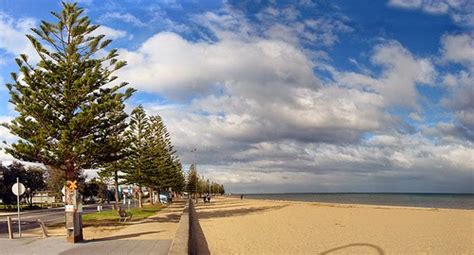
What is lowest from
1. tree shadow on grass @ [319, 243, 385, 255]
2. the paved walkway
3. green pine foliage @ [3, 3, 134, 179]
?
tree shadow on grass @ [319, 243, 385, 255]

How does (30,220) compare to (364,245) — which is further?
(30,220)

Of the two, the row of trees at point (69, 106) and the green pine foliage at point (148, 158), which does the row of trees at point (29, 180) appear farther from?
the row of trees at point (69, 106)

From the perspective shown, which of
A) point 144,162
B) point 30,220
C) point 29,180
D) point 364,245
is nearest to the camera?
point 364,245

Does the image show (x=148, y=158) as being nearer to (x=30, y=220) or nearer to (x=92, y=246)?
(x=30, y=220)

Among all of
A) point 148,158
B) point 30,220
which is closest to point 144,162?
point 148,158

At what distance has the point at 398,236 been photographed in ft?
61.4

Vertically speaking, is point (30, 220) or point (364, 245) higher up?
point (30, 220)

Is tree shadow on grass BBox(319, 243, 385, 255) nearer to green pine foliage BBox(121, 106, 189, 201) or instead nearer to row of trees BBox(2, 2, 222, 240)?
row of trees BBox(2, 2, 222, 240)

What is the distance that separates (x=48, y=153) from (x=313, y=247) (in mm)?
11716

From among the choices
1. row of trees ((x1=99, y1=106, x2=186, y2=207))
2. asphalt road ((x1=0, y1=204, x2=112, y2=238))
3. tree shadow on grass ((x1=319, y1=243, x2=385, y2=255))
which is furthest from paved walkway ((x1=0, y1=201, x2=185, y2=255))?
row of trees ((x1=99, y1=106, x2=186, y2=207))

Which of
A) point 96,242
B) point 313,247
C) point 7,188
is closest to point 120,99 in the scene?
point 96,242

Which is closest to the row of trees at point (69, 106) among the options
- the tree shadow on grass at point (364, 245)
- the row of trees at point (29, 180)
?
the tree shadow on grass at point (364, 245)

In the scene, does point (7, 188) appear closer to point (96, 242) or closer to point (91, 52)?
point (91, 52)

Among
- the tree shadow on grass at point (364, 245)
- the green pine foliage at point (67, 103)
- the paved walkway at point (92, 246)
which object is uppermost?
the green pine foliage at point (67, 103)
